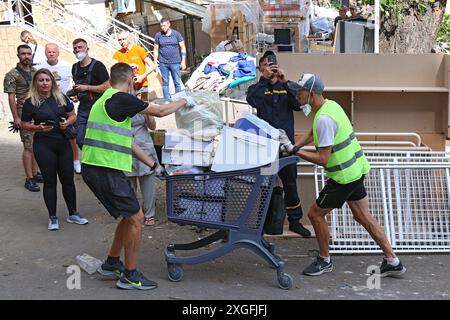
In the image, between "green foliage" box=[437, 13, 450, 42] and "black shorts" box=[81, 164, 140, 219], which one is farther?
"green foliage" box=[437, 13, 450, 42]

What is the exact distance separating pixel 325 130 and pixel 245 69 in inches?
211

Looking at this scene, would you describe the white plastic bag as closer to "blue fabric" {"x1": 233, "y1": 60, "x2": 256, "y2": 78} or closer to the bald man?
the bald man

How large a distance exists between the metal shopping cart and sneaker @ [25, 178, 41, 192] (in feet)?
11.8

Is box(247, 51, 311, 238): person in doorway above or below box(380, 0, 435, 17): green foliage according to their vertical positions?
below

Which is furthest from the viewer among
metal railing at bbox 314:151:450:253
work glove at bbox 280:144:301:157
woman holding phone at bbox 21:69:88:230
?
woman holding phone at bbox 21:69:88:230

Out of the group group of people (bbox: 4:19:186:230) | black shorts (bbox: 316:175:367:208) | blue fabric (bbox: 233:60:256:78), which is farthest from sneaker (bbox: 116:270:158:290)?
blue fabric (bbox: 233:60:256:78)

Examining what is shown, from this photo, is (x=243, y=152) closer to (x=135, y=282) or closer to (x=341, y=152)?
(x=341, y=152)

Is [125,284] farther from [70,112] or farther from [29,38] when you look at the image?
[29,38]

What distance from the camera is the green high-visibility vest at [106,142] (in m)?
5.16

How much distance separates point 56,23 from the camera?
16.1 metres

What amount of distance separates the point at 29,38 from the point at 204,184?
535 centimetres

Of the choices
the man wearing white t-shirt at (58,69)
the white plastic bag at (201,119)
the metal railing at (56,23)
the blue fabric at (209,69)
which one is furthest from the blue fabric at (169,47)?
the white plastic bag at (201,119)

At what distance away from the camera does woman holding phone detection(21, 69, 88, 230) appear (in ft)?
22.2

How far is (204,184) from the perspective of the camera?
5.21m
